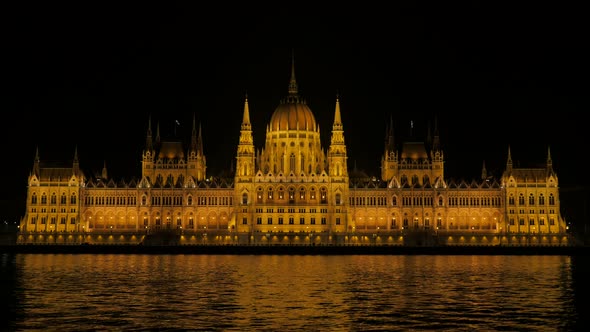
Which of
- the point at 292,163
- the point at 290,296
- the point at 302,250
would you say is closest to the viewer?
the point at 290,296

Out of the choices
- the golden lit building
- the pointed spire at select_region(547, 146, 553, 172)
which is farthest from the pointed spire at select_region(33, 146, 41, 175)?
the pointed spire at select_region(547, 146, 553, 172)

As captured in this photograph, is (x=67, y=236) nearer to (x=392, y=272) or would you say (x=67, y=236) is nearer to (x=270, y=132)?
(x=270, y=132)

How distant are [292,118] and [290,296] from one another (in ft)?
313

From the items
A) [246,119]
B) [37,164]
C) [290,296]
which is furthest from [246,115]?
[290,296]

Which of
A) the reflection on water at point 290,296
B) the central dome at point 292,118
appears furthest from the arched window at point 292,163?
the reflection on water at point 290,296

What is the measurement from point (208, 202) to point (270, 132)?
16.7m

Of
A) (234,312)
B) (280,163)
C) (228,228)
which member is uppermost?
(280,163)

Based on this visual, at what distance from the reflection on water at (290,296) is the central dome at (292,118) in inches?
2193

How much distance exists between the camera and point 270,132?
169125 millimetres

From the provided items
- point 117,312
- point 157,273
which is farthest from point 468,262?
point 117,312

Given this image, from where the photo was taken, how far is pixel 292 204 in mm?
156875

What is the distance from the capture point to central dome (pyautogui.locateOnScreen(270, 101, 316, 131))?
548ft

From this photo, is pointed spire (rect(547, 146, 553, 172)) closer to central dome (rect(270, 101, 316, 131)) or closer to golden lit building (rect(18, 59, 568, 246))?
golden lit building (rect(18, 59, 568, 246))

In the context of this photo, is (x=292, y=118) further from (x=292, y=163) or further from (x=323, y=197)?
(x=323, y=197)
